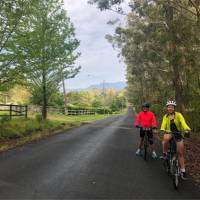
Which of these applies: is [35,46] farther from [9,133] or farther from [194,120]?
[194,120]

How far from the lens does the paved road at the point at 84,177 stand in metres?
7.58

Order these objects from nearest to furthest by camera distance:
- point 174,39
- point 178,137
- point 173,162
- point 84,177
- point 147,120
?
point 173,162 → point 178,137 → point 84,177 → point 147,120 → point 174,39

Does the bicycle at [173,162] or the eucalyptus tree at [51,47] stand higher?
the eucalyptus tree at [51,47]

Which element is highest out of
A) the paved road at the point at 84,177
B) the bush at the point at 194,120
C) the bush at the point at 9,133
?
the bush at the point at 194,120

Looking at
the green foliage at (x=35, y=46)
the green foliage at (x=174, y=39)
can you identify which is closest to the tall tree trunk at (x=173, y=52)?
the green foliage at (x=174, y=39)

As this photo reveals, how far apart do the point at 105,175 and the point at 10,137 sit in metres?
10.9

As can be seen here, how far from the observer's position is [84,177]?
30.2 feet

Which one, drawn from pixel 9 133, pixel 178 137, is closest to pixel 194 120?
pixel 9 133

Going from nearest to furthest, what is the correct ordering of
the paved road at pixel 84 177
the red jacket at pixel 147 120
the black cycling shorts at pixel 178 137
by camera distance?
the paved road at pixel 84 177 < the black cycling shorts at pixel 178 137 < the red jacket at pixel 147 120

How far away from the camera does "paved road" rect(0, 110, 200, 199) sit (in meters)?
7.58

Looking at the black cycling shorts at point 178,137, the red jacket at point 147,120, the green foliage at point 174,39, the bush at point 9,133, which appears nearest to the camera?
the black cycling shorts at point 178,137

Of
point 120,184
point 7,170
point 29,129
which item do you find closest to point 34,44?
point 29,129

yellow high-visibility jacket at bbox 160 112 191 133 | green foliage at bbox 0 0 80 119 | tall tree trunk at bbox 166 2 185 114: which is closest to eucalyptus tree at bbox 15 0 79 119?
green foliage at bbox 0 0 80 119

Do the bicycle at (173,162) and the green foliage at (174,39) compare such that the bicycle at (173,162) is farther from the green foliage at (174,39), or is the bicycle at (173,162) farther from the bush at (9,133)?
the bush at (9,133)
